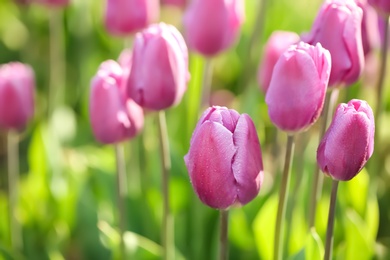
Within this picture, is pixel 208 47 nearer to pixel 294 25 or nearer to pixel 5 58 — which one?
pixel 294 25

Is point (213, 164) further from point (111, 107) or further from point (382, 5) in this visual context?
point (382, 5)

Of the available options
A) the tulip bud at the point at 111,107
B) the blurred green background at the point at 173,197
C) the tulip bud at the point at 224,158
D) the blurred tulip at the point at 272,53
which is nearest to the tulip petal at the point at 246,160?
the tulip bud at the point at 224,158

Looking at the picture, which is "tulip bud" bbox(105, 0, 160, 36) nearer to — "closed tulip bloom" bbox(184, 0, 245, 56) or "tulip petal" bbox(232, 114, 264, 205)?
"closed tulip bloom" bbox(184, 0, 245, 56)

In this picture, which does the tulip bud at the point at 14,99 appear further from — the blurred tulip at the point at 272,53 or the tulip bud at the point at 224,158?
the tulip bud at the point at 224,158

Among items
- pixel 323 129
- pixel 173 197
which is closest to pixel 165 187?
pixel 323 129

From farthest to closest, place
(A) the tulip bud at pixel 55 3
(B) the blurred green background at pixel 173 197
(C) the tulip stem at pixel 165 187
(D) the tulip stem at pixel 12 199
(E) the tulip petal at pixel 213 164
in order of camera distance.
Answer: (A) the tulip bud at pixel 55 3 → (D) the tulip stem at pixel 12 199 → (B) the blurred green background at pixel 173 197 → (C) the tulip stem at pixel 165 187 → (E) the tulip petal at pixel 213 164

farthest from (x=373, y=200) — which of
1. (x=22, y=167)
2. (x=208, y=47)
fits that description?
(x=22, y=167)
